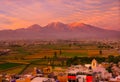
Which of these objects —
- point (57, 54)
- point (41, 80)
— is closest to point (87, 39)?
point (57, 54)

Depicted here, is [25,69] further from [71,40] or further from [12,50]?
[71,40]

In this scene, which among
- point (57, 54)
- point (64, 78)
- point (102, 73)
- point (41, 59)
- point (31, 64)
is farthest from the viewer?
point (57, 54)

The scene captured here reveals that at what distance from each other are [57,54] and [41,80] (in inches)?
371

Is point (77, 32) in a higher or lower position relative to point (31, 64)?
higher

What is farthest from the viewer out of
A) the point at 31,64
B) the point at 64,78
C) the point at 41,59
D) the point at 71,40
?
the point at 71,40

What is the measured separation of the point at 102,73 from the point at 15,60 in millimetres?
6488

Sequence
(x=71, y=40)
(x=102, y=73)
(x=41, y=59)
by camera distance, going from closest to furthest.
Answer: (x=102, y=73) < (x=41, y=59) < (x=71, y=40)

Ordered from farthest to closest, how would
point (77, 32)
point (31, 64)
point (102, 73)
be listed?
point (77, 32) → point (31, 64) → point (102, 73)

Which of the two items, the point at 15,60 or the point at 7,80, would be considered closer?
the point at 7,80

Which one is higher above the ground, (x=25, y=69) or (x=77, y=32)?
(x=77, y=32)

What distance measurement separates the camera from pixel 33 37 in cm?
2344

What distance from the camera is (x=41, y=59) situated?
1458cm

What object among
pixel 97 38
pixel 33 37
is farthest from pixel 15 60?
pixel 97 38

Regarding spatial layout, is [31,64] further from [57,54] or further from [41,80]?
[41,80]
